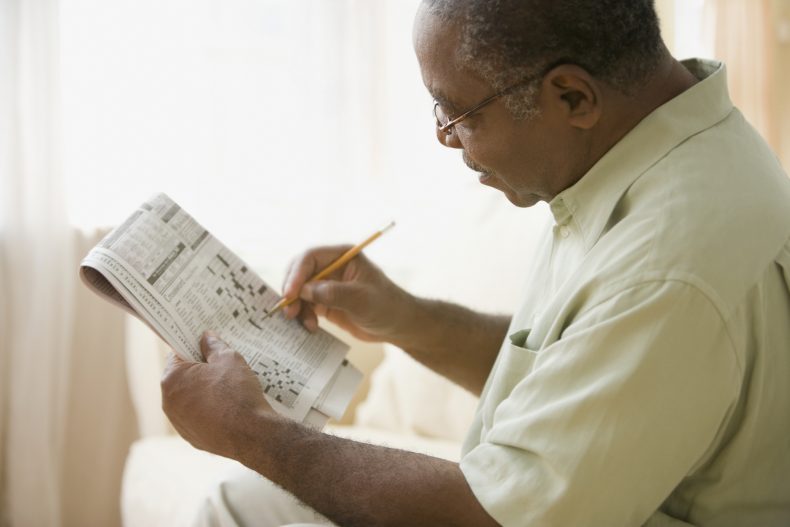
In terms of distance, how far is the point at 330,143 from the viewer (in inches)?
99.7

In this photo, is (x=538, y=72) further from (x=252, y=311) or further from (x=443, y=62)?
(x=252, y=311)

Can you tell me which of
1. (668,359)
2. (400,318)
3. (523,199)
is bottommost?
(400,318)

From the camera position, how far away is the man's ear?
921mm

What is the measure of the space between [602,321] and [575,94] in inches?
10.6

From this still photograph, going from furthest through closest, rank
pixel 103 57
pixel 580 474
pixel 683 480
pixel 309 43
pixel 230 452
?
pixel 309 43, pixel 103 57, pixel 230 452, pixel 683 480, pixel 580 474

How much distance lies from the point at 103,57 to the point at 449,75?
142cm

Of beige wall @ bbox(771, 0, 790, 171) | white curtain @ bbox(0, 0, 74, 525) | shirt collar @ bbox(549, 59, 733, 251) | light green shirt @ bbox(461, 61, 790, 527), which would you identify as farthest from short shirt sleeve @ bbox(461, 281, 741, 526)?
white curtain @ bbox(0, 0, 74, 525)

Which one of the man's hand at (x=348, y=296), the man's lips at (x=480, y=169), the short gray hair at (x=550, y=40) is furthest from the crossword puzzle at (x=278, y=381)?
the short gray hair at (x=550, y=40)

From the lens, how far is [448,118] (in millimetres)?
1035

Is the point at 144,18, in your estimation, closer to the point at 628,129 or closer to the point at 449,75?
the point at 449,75

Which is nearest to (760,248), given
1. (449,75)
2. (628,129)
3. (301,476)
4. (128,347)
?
(628,129)

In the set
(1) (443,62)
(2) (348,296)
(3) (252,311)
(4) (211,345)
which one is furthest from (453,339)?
(1) (443,62)

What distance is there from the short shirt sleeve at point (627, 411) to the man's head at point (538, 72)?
23 centimetres

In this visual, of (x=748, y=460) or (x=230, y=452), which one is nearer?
(x=748, y=460)
